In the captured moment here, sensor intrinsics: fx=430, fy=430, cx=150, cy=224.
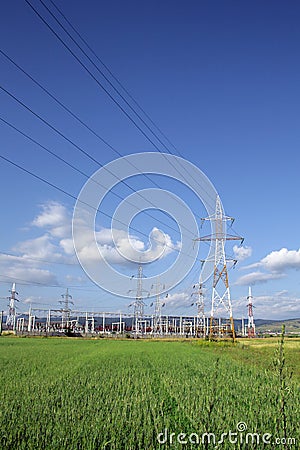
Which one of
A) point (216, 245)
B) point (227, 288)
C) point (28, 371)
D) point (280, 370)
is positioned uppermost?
point (216, 245)

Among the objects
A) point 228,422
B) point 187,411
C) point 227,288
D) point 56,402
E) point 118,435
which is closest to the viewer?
point 118,435

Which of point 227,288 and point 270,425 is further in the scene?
point 227,288

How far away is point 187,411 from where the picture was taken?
7809 millimetres

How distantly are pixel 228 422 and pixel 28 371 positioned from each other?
1216 cm

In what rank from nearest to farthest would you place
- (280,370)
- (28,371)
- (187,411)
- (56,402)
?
(280,370) < (187,411) < (56,402) < (28,371)

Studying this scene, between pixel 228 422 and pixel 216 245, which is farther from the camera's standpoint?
pixel 216 245

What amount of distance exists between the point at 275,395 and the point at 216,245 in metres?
31.1

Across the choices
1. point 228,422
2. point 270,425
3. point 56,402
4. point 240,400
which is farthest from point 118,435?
point 240,400

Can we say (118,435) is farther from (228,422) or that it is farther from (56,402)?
(56,402)

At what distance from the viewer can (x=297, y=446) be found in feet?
19.4

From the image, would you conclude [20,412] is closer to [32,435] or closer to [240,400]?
[32,435]

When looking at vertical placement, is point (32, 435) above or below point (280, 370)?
below

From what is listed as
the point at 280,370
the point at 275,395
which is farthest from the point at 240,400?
the point at 280,370

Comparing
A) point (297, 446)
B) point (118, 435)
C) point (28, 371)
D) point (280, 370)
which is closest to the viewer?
point (280, 370)
